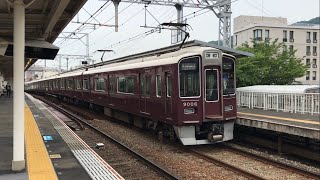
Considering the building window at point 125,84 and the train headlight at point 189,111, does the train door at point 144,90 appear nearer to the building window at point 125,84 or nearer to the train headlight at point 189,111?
the building window at point 125,84

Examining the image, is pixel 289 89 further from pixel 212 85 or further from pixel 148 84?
pixel 148 84

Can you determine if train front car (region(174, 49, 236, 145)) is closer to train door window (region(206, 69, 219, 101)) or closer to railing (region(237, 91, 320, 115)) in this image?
train door window (region(206, 69, 219, 101))

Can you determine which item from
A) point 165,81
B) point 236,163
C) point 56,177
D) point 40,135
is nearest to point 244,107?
point 165,81

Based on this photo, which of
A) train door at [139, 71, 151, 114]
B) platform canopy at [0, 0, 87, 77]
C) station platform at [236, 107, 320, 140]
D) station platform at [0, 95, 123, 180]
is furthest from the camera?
train door at [139, 71, 151, 114]

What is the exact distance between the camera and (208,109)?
457 inches

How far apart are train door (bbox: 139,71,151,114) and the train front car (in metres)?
2.25

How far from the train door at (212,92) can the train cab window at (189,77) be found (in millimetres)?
276

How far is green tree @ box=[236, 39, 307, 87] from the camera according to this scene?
21016 mm

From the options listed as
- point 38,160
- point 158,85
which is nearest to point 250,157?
point 158,85

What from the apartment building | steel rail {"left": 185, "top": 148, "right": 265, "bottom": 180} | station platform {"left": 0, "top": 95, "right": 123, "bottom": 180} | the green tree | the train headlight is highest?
the apartment building

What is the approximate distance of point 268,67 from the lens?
2202 centimetres

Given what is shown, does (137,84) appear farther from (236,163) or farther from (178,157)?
(236,163)

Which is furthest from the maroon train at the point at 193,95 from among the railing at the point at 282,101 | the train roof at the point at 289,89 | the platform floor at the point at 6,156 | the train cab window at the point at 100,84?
the train cab window at the point at 100,84

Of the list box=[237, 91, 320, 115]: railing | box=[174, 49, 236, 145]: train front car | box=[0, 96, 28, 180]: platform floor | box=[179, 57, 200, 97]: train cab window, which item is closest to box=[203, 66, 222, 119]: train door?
box=[174, 49, 236, 145]: train front car
